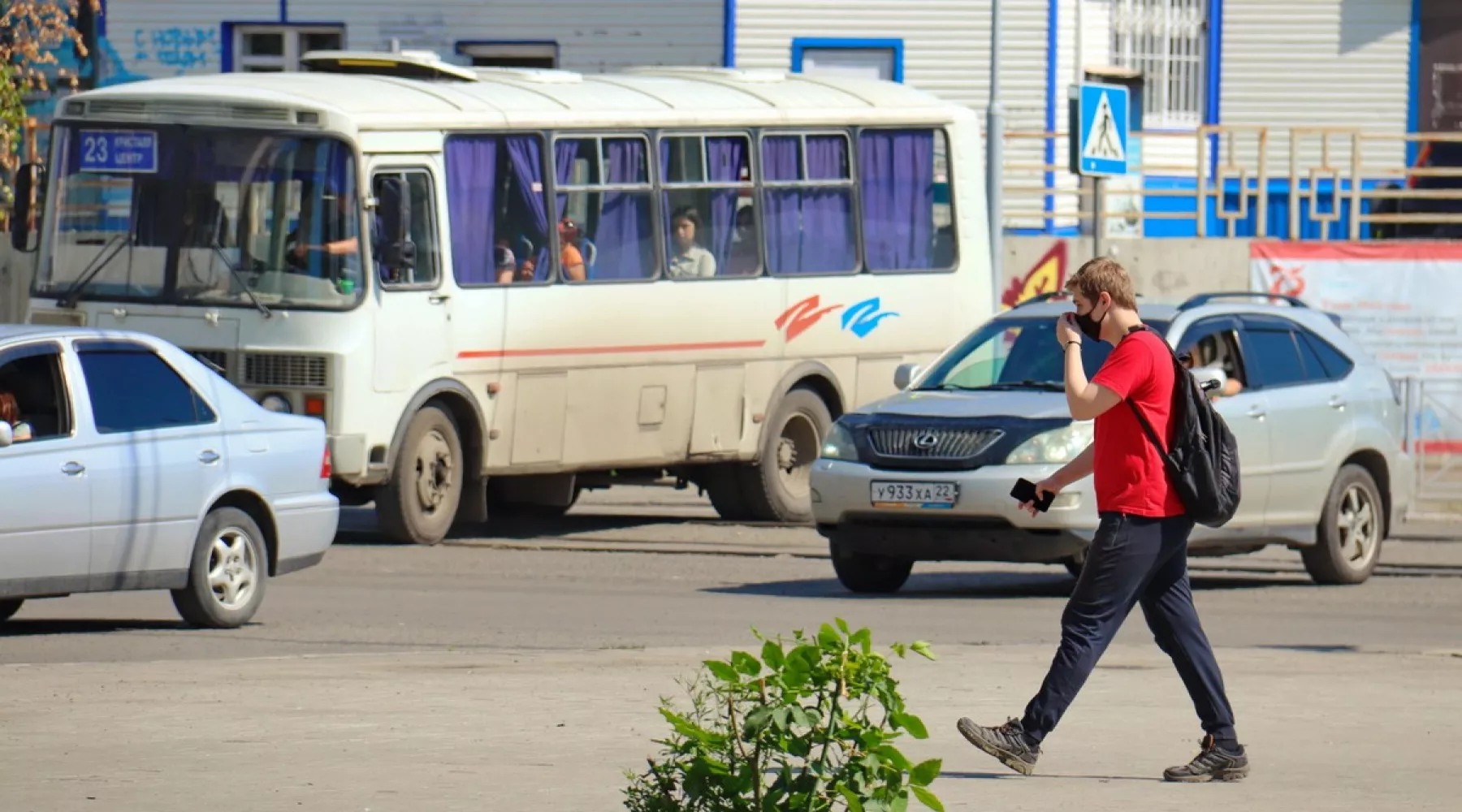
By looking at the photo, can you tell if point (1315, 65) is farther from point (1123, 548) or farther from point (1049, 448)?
point (1123, 548)

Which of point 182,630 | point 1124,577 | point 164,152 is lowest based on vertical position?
point 182,630

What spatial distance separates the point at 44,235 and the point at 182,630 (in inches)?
244

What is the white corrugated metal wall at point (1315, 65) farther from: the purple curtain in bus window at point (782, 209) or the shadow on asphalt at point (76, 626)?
the shadow on asphalt at point (76, 626)

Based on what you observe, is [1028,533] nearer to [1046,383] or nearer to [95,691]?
[1046,383]

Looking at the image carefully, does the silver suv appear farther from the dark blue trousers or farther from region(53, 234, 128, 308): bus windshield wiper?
region(53, 234, 128, 308): bus windshield wiper

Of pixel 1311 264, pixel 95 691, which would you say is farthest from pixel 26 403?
pixel 1311 264

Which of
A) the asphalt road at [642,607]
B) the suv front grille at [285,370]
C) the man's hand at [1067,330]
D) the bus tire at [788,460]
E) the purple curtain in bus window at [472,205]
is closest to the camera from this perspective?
the man's hand at [1067,330]

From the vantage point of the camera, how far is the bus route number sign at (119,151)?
18438 millimetres

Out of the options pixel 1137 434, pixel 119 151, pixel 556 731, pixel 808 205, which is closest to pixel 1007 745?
pixel 1137 434

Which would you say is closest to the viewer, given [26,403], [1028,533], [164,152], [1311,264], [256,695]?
[256,695]

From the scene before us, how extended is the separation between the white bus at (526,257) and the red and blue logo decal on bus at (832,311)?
0.02m

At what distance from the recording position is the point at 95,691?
34.7 ft

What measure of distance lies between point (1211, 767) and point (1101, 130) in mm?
13378

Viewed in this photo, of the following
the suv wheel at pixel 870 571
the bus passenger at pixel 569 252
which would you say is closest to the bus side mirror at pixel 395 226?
the bus passenger at pixel 569 252
